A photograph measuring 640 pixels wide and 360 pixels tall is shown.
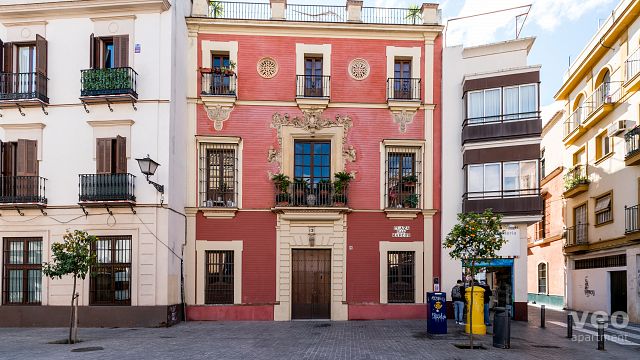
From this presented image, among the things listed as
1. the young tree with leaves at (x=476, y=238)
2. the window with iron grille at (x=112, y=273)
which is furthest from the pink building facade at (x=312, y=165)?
the young tree with leaves at (x=476, y=238)

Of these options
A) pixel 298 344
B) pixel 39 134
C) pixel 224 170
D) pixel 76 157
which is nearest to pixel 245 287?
pixel 224 170

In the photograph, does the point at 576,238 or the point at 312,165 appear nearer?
the point at 312,165

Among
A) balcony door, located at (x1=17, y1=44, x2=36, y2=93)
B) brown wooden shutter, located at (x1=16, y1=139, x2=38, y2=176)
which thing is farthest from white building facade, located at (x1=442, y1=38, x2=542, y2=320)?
balcony door, located at (x1=17, y1=44, x2=36, y2=93)

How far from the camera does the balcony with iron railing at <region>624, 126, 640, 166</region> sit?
2086cm

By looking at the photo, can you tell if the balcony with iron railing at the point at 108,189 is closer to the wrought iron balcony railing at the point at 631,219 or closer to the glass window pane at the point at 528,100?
the glass window pane at the point at 528,100

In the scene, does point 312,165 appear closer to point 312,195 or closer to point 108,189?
point 312,195

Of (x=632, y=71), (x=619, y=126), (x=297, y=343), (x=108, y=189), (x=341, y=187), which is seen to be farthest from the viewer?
(x=619, y=126)

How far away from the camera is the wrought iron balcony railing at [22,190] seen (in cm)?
1911

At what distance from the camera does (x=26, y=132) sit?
19.7 m

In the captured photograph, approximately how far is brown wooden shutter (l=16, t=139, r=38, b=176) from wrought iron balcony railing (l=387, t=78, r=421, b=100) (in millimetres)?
13094

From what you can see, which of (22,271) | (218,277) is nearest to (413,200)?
(218,277)

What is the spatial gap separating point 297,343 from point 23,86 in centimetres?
1350

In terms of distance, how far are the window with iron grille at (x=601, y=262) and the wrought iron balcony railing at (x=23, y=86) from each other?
76.2ft

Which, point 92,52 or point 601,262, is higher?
point 92,52
